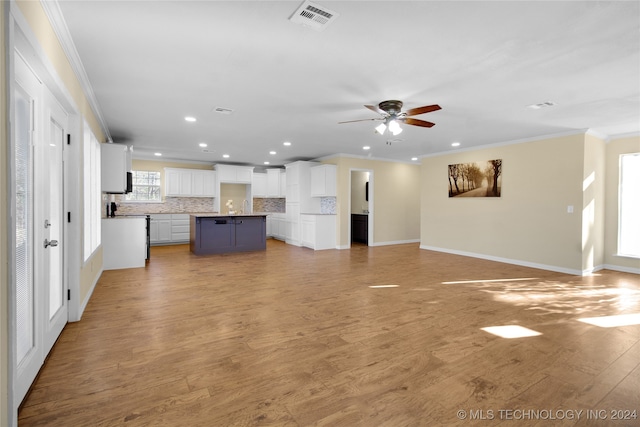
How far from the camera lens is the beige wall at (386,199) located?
837cm

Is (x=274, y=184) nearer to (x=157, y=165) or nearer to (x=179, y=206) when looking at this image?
(x=179, y=206)

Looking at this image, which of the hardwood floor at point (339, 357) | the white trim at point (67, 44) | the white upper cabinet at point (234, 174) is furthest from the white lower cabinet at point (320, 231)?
the white trim at point (67, 44)

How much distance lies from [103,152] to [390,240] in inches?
284

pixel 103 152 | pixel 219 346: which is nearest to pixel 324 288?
pixel 219 346

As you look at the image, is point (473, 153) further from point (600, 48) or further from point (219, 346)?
point (219, 346)

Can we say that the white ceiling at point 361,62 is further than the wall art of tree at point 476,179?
No

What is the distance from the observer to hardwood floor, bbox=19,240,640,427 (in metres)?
1.81

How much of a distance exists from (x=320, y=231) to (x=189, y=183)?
173 inches

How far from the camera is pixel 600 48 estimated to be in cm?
262

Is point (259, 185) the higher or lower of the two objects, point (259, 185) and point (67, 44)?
the lower

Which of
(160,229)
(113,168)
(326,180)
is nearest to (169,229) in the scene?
(160,229)

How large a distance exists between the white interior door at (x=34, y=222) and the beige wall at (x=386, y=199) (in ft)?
20.7

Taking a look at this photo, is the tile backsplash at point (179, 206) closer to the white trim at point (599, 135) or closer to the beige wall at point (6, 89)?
the white trim at point (599, 135)

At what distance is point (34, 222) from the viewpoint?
2.15 metres
